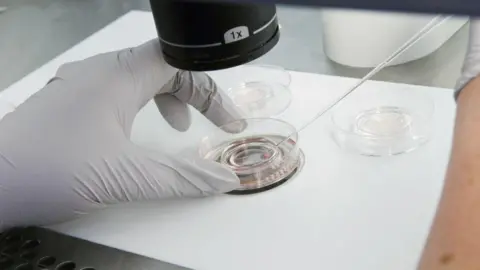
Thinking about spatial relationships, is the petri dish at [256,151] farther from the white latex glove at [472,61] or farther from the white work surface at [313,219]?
the white latex glove at [472,61]

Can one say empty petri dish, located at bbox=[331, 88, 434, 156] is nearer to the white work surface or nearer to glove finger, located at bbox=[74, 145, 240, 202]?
the white work surface

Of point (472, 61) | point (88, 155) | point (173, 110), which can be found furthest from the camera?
point (173, 110)

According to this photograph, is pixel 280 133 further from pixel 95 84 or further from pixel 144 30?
pixel 144 30

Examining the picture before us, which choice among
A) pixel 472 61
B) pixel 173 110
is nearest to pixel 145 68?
pixel 173 110

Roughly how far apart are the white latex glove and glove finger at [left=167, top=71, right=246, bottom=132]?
391mm

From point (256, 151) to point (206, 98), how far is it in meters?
0.12

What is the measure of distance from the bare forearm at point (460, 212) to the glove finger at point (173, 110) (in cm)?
52

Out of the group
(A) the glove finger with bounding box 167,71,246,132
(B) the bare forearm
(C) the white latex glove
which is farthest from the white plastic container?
(B) the bare forearm

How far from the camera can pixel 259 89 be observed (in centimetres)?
110

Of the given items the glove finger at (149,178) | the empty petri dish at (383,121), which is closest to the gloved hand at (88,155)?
the glove finger at (149,178)

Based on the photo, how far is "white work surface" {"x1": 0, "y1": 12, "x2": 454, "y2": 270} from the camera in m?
0.70

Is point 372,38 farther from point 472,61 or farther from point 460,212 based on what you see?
point 460,212

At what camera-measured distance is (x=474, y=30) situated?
0.66m

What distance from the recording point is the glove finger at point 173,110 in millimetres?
956
